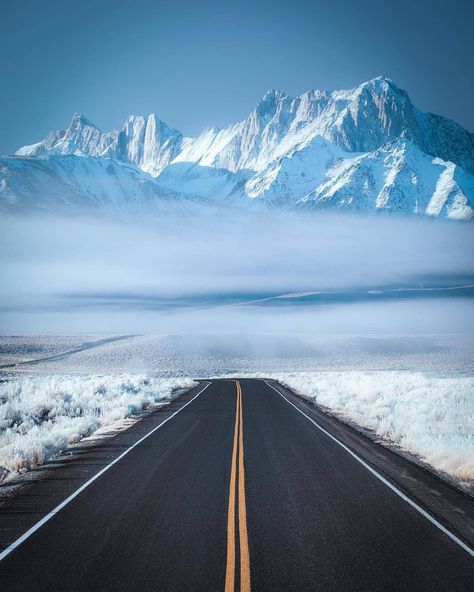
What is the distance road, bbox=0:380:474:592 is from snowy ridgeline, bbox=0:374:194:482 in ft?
7.52

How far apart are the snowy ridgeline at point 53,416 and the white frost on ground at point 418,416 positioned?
10551 mm

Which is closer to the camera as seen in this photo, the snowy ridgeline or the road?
the road

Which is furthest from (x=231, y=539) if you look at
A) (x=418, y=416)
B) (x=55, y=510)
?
(x=418, y=416)

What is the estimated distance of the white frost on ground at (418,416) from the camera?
1124cm

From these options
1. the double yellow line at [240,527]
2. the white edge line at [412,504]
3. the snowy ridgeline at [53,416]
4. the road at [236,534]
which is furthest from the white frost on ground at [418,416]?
the snowy ridgeline at [53,416]

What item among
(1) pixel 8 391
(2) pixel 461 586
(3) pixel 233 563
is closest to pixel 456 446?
(2) pixel 461 586

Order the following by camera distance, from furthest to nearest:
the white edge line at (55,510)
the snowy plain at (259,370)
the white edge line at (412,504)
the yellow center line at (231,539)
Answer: the snowy plain at (259,370) → the white edge line at (412,504) → the white edge line at (55,510) → the yellow center line at (231,539)

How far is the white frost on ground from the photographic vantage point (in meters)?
11.2

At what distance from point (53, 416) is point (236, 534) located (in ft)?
46.9

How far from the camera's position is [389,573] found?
551 centimetres

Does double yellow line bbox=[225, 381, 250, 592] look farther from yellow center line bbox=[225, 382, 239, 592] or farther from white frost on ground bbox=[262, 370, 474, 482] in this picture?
white frost on ground bbox=[262, 370, 474, 482]

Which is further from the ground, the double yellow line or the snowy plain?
the double yellow line

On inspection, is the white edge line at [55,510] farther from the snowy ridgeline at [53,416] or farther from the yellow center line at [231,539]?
the yellow center line at [231,539]

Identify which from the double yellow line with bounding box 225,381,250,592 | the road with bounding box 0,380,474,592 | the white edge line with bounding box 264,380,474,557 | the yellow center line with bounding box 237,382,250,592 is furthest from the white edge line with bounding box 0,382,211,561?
the white edge line with bounding box 264,380,474,557
